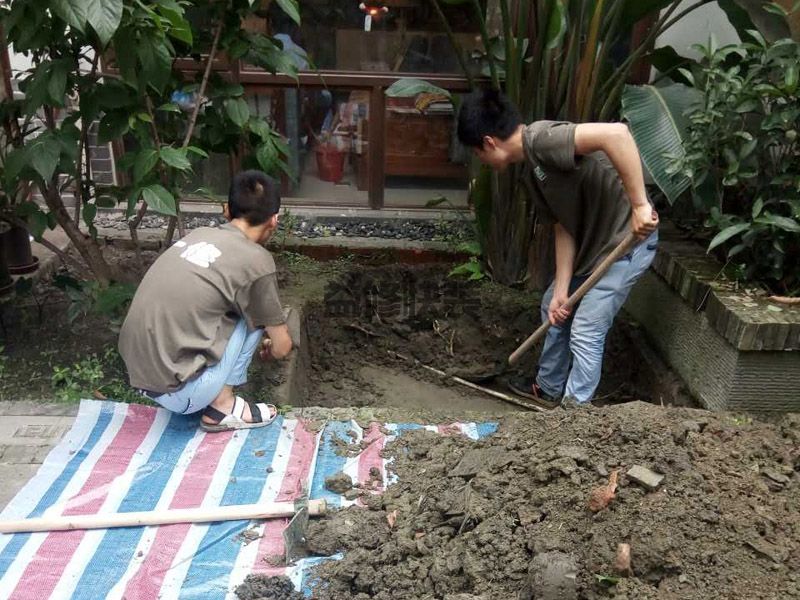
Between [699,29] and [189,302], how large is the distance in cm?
372

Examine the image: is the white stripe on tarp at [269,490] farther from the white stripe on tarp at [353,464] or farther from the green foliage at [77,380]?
the green foliage at [77,380]

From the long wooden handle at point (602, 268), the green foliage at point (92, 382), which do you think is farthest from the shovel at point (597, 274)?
the green foliage at point (92, 382)

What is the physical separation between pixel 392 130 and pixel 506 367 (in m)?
2.13

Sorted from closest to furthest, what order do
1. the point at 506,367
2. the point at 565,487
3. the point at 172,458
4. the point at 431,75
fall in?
the point at 565,487 → the point at 172,458 → the point at 506,367 → the point at 431,75

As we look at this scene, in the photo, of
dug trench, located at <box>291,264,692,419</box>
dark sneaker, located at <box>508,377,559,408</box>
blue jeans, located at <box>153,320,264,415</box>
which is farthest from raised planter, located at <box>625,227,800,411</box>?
blue jeans, located at <box>153,320,264,415</box>

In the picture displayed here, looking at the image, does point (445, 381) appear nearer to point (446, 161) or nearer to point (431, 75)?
point (446, 161)

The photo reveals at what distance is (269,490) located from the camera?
7.48 feet

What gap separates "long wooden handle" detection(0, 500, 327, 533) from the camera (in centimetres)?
205

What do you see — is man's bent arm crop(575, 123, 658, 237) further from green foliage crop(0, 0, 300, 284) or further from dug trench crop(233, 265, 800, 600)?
green foliage crop(0, 0, 300, 284)

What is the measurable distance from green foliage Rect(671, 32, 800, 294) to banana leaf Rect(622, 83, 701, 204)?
6 cm

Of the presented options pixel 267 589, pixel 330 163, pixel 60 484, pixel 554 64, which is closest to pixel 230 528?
pixel 267 589

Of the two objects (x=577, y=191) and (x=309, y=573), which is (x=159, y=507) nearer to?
(x=309, y=573)

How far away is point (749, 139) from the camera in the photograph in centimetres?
263

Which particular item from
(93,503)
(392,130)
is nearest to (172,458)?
(93,503)
